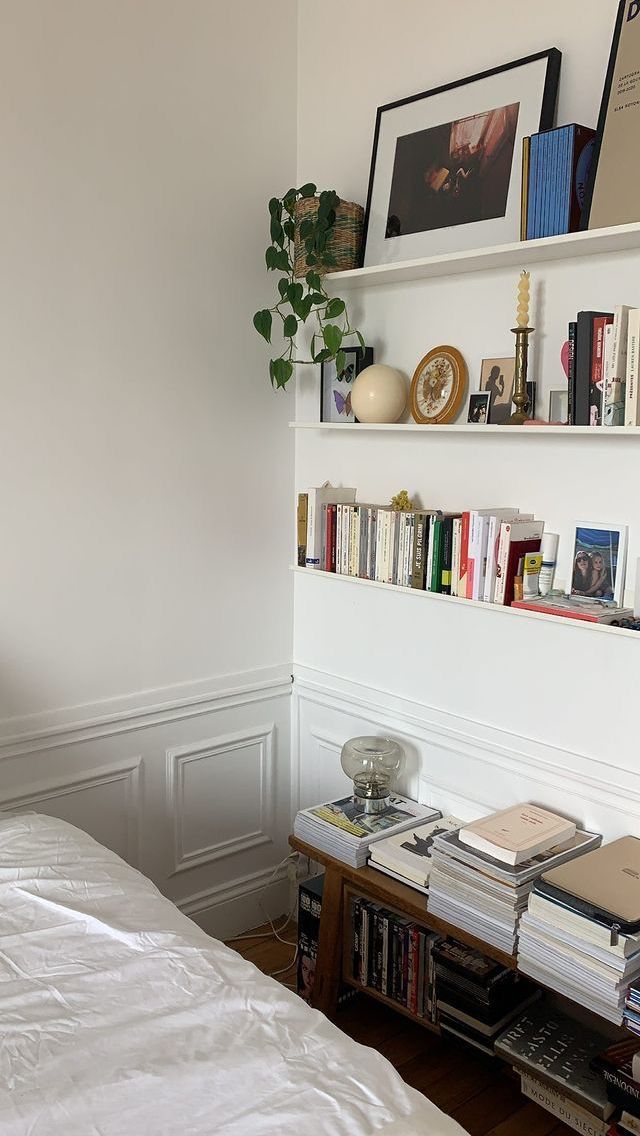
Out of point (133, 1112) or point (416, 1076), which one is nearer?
point (133, 1112)

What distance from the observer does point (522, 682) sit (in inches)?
89.7

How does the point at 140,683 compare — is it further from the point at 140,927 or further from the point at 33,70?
the point at 33,70

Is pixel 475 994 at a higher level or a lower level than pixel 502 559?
lower

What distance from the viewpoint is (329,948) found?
2426mm

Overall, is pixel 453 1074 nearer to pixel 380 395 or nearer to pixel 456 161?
pixel 380 395

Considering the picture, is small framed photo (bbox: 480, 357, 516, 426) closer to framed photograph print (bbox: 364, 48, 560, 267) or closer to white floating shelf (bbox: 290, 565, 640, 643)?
framed photograph print (bbox: 364, 48, 560, 267)

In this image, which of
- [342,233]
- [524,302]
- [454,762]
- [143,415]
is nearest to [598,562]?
[524,302]

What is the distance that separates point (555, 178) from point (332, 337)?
0.75 m

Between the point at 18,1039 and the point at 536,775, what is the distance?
4.39 feet

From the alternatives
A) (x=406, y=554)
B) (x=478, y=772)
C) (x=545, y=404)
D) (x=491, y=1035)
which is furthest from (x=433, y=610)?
(x=491, y=1035)

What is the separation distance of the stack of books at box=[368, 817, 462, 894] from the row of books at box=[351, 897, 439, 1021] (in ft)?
0.46

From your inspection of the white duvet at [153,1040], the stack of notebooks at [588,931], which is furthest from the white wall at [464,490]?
the white duvet at [153,1040]

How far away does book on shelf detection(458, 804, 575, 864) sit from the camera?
6.56 ft

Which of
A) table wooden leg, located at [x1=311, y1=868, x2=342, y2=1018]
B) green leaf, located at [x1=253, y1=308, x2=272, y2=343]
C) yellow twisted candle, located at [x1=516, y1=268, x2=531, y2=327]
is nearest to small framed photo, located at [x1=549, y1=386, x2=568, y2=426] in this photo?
yellow twisted candle, located at [x1=516, y1=268, x2=531, y2=327]
